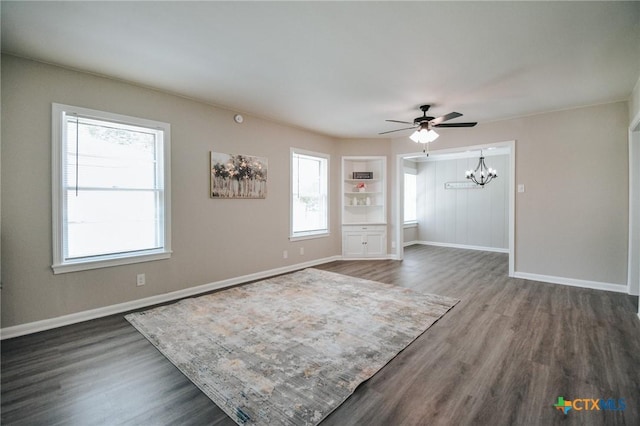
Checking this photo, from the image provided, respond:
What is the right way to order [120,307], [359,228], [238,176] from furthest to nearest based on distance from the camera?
[359,228]
[238,176]
[120,307]

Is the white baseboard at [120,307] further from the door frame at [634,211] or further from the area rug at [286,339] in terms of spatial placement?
the door frame at [634,211]

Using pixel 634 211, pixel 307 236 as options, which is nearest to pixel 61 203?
pixel 307 236

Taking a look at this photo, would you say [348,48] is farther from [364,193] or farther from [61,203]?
[364,193]

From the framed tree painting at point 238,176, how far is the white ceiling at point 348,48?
0.90 m

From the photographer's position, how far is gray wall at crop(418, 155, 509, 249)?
7703mm

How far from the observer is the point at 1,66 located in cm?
274

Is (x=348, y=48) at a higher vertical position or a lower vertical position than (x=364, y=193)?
higher

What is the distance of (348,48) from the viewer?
2719 millimetres

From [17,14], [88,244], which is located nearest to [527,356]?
[88,244]

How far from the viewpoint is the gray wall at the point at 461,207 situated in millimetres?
7703

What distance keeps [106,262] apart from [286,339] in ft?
7.62

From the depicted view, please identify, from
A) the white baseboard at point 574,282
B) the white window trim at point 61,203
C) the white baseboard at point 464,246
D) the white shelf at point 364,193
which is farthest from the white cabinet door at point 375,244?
the white window trim at point 61,203

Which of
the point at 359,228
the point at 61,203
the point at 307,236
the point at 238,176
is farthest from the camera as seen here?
the point at 359,228

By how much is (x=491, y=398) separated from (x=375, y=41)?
294 centimetres
